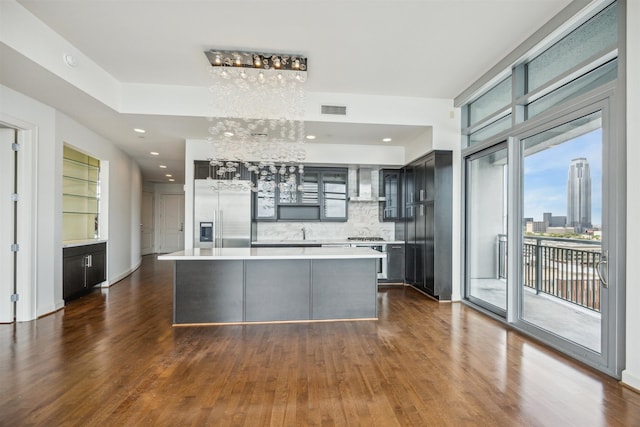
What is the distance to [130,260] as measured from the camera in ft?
24.4

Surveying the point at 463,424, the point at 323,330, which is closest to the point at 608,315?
the point at 463,424

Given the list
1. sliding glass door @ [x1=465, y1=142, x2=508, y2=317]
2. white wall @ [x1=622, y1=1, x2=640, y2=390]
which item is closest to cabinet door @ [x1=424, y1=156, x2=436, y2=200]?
sliding glass door @ [x1=465, y1=142, x2=508, y2=317]

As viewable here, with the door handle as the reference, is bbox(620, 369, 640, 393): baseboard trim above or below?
below

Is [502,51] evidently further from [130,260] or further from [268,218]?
[130,260]

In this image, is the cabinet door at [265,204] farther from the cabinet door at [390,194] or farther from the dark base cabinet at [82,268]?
the dark base cabinet at [82,268]

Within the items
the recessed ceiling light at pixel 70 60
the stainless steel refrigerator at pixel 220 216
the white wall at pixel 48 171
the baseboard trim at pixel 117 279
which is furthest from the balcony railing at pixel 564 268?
the baseboard trim at pixel 117 279

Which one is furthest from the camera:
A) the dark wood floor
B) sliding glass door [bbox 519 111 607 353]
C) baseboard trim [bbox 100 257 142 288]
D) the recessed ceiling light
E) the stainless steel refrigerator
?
baseboard trim [bbox 100 257 142 288]

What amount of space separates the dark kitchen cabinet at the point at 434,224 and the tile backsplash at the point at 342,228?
118 cm

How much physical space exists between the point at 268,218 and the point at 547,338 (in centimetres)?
464

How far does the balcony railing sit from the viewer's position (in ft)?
9.98

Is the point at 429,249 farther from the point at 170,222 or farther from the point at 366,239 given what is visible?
the point at 170,222

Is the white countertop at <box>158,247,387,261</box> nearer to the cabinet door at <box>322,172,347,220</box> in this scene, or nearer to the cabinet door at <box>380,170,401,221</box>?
the cabinet door at <box>322,172,347,220</box>

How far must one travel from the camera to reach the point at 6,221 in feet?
12.7

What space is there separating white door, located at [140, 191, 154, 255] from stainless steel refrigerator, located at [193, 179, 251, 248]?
6.78 m
